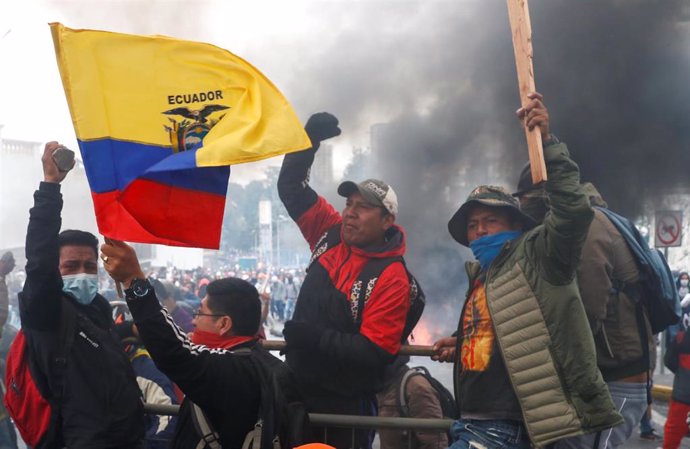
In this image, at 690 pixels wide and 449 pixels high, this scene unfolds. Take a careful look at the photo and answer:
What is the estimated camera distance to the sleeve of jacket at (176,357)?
2143mm

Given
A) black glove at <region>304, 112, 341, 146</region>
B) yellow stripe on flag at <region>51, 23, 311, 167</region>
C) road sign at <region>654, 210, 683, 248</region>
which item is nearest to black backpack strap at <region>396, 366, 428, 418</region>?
black glove at <region>304, 112, 341, 146</region>

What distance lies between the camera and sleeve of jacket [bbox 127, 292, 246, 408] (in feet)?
7.03

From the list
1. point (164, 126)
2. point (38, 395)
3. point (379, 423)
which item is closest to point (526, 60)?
point (164, 126)

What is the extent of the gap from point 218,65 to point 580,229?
141 centimetres

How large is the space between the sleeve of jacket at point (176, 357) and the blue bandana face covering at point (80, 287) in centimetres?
89

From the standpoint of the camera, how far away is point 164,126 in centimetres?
266

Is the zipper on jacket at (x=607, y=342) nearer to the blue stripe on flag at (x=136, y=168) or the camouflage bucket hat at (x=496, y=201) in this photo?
the camouflage bucket hat at (x=496, y=201)

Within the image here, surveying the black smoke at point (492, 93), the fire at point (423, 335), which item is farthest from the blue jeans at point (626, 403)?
the fire at point (423, 335)

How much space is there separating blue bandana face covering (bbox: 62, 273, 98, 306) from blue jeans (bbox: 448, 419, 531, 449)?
1.51 metres

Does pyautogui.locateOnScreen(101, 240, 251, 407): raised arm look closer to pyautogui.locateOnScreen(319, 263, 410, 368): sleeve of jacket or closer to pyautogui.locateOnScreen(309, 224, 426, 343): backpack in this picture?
pyautogui.locateOnScreen(319, 263, 410, 368): sleeve of jacket

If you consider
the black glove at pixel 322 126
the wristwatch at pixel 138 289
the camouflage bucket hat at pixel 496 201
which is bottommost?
the wristwatch at pixel 138 289

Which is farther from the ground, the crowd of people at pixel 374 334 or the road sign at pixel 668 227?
the road sign at pixel 668 227

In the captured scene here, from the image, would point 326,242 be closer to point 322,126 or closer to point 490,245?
point 322,126

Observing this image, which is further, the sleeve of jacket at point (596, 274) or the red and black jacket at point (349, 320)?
the red and black jacket at point (349, 320)
